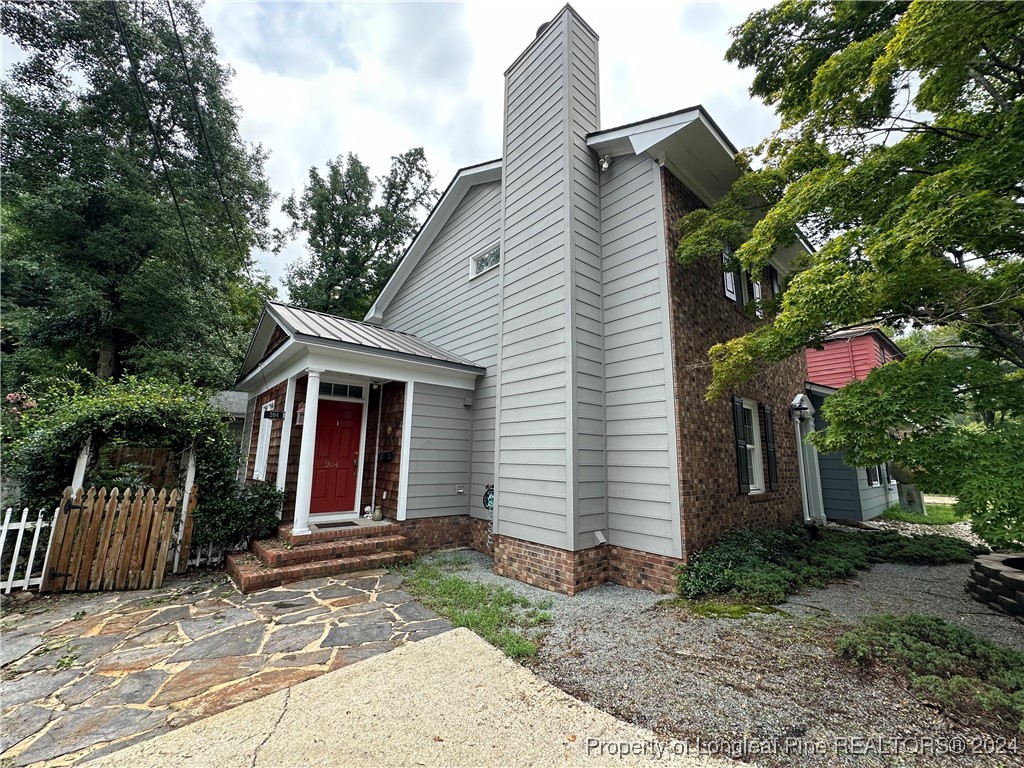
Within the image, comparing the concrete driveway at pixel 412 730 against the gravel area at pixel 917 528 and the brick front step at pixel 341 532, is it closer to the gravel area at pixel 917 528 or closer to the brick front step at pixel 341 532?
the brick front step at pixel 341 532

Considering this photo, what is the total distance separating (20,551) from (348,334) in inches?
183

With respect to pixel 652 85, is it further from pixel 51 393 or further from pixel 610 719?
pixel 51 393

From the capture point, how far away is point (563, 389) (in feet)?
17.3

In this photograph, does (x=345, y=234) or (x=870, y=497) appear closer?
(x=870, y=497)

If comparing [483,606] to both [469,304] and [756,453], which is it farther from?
[469,304]

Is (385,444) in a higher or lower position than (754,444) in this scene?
lower

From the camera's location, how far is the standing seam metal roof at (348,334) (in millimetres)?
6250

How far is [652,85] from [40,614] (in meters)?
11.4

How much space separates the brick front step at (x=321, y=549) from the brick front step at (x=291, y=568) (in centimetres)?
6

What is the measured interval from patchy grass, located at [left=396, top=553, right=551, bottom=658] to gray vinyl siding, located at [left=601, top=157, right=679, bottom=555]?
1.58m

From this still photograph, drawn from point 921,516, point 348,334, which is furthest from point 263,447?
point 921,516

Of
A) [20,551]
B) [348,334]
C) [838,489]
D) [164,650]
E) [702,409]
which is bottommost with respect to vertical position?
[164,650]

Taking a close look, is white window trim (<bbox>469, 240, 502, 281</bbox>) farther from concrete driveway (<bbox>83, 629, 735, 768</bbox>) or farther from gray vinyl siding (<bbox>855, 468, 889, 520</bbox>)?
gray vinyl siding (<bbox>855, 468, 889, 520</bbox>)

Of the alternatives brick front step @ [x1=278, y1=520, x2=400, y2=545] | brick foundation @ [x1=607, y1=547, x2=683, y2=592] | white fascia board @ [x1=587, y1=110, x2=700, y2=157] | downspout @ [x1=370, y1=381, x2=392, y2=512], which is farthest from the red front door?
white fascia board @ [x1=587, y1=110, x2=700, y2=157]
